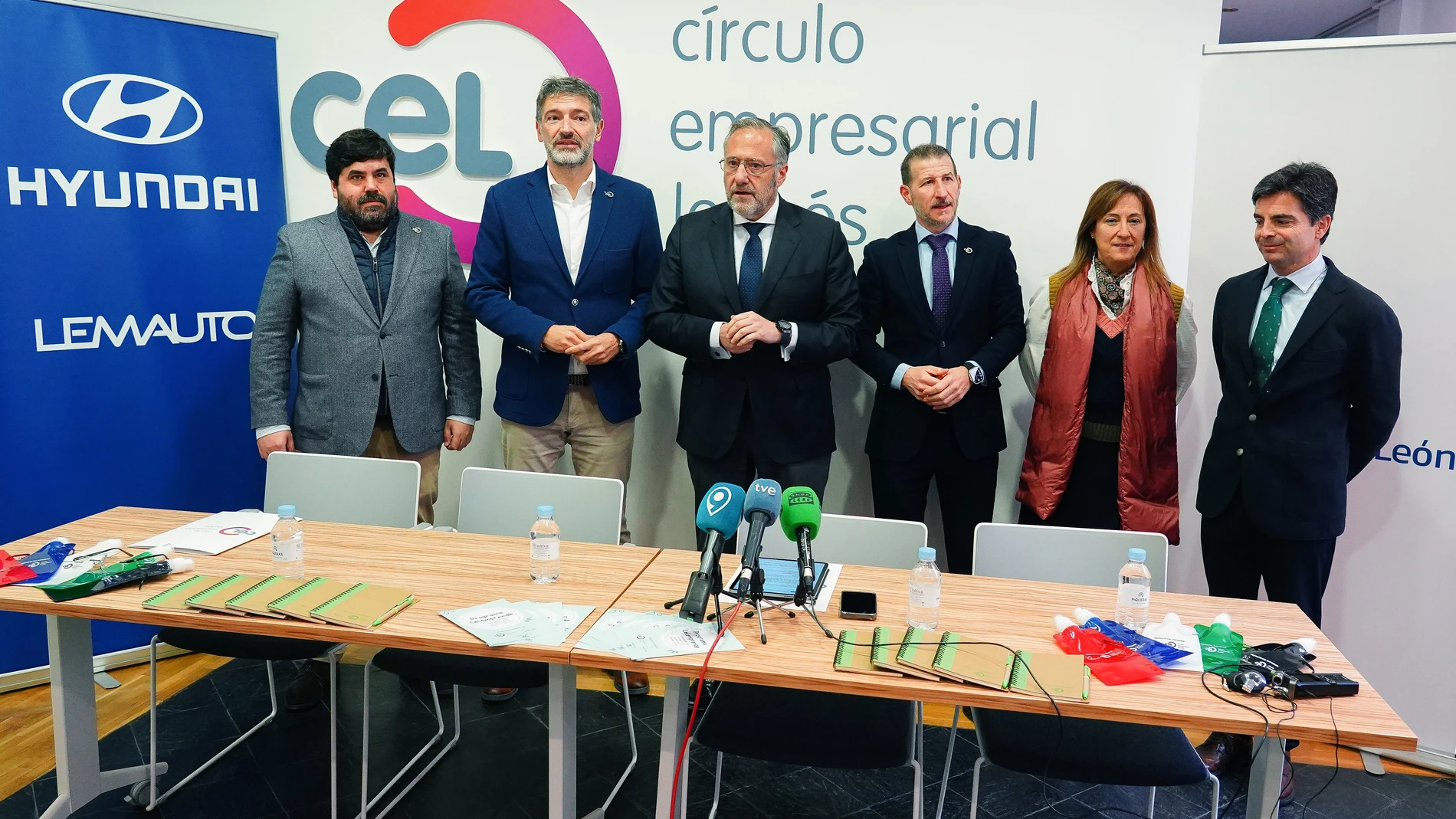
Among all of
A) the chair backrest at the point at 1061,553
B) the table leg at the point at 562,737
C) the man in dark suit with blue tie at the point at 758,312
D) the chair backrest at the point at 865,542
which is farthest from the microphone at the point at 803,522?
the man in dark suit with blue tie at the point at 758,312

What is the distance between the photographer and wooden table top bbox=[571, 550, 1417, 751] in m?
1.72

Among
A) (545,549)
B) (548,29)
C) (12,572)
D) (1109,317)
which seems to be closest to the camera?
(12,572)

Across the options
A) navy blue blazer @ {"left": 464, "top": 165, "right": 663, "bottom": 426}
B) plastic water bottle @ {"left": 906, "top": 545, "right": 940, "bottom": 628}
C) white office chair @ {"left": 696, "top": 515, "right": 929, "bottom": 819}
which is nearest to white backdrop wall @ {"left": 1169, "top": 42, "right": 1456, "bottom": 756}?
white office chair @ {"left": 696, "top": 515, "right": 929, "bottom": 819}

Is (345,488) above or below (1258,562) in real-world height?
above

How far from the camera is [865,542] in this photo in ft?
8.72

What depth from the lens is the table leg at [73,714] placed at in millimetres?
2328

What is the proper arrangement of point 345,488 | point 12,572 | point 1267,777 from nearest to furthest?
point 1267,777 → point 12,572 → point 345,488

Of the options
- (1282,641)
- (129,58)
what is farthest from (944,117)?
(129,58)

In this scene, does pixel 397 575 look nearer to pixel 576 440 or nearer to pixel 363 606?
pixel 363 606

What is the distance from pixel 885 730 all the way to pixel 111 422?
298 cm

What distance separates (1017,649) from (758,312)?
1.59m

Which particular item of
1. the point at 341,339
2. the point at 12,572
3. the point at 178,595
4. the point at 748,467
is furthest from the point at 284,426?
the point at 748,467

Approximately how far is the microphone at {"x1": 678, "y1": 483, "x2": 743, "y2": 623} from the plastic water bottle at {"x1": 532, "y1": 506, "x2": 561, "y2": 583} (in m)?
0.50

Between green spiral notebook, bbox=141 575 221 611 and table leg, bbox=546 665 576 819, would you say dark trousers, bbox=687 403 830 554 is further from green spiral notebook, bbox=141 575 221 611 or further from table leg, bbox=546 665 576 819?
green spiral notebook, bbox=141 575 221 611
